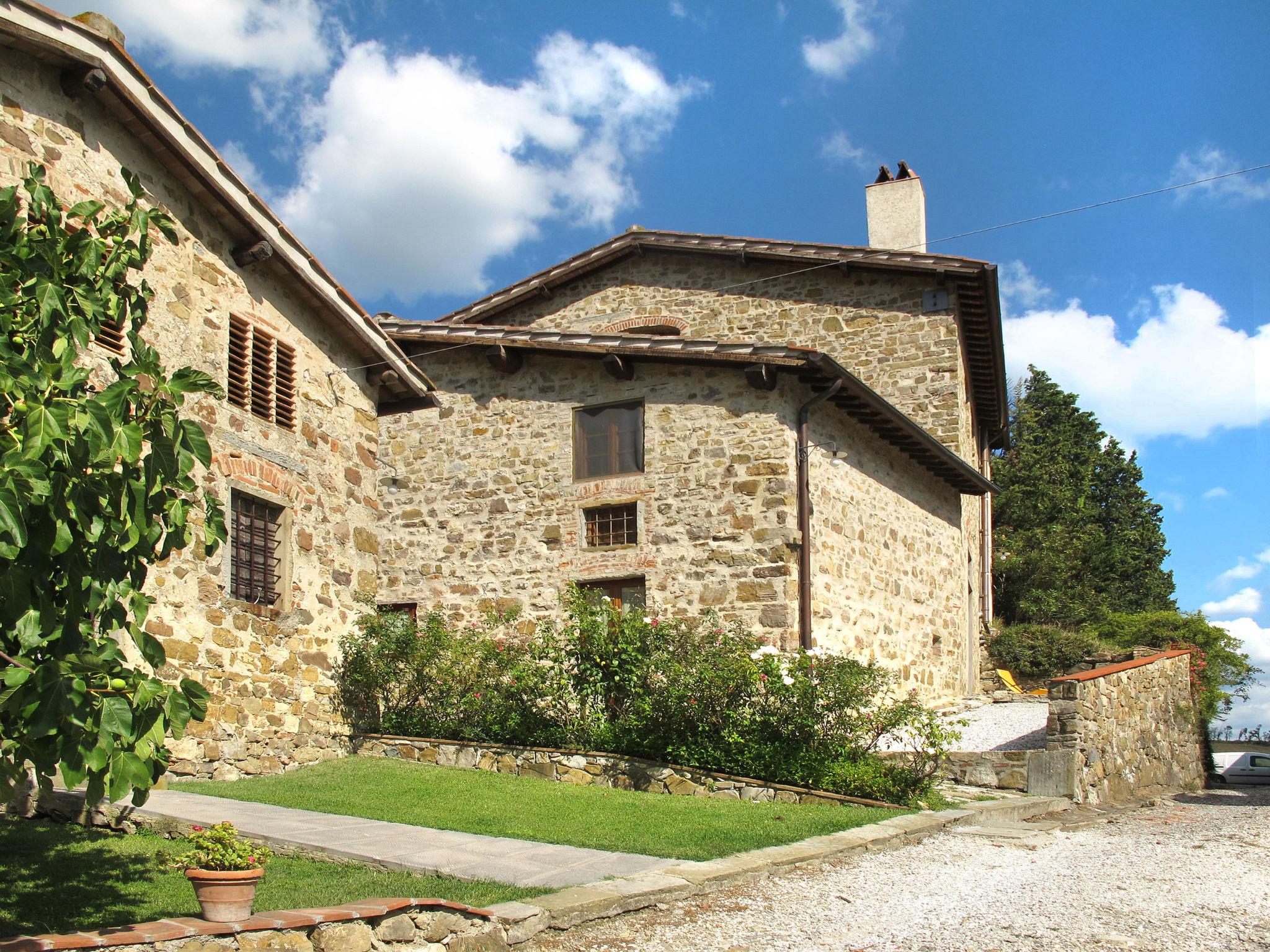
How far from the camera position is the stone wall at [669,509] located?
47.0ft

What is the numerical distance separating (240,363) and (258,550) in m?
1.95

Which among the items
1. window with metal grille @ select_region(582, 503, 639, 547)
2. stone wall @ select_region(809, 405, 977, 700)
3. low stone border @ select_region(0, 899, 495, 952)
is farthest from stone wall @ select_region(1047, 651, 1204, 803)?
low stone border @ select_region(0, 899, 495, 952)

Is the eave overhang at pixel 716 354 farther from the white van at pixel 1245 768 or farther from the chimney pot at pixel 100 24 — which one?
the white van at pixel 1245 768

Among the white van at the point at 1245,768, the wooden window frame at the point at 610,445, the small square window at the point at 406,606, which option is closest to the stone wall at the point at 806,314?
the wooden window frame at the point at 610,445

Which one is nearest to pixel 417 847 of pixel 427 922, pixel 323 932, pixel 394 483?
pixel 427 922

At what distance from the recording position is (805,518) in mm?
14047

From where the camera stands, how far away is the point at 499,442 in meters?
16.3

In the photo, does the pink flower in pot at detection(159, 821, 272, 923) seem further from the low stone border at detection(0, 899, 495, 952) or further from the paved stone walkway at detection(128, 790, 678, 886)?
the paved stone walkway at detection(128, 790, 678, 886)

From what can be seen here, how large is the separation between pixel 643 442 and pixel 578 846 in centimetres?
787

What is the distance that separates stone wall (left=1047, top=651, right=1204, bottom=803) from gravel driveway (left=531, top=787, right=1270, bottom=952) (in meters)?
2.57

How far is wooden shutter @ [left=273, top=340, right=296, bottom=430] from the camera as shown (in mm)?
12031

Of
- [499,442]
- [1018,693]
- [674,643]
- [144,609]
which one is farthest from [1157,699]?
[144,609]

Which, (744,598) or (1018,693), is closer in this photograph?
(744,598)

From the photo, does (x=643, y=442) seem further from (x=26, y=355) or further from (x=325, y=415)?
(x=26, y=355)
